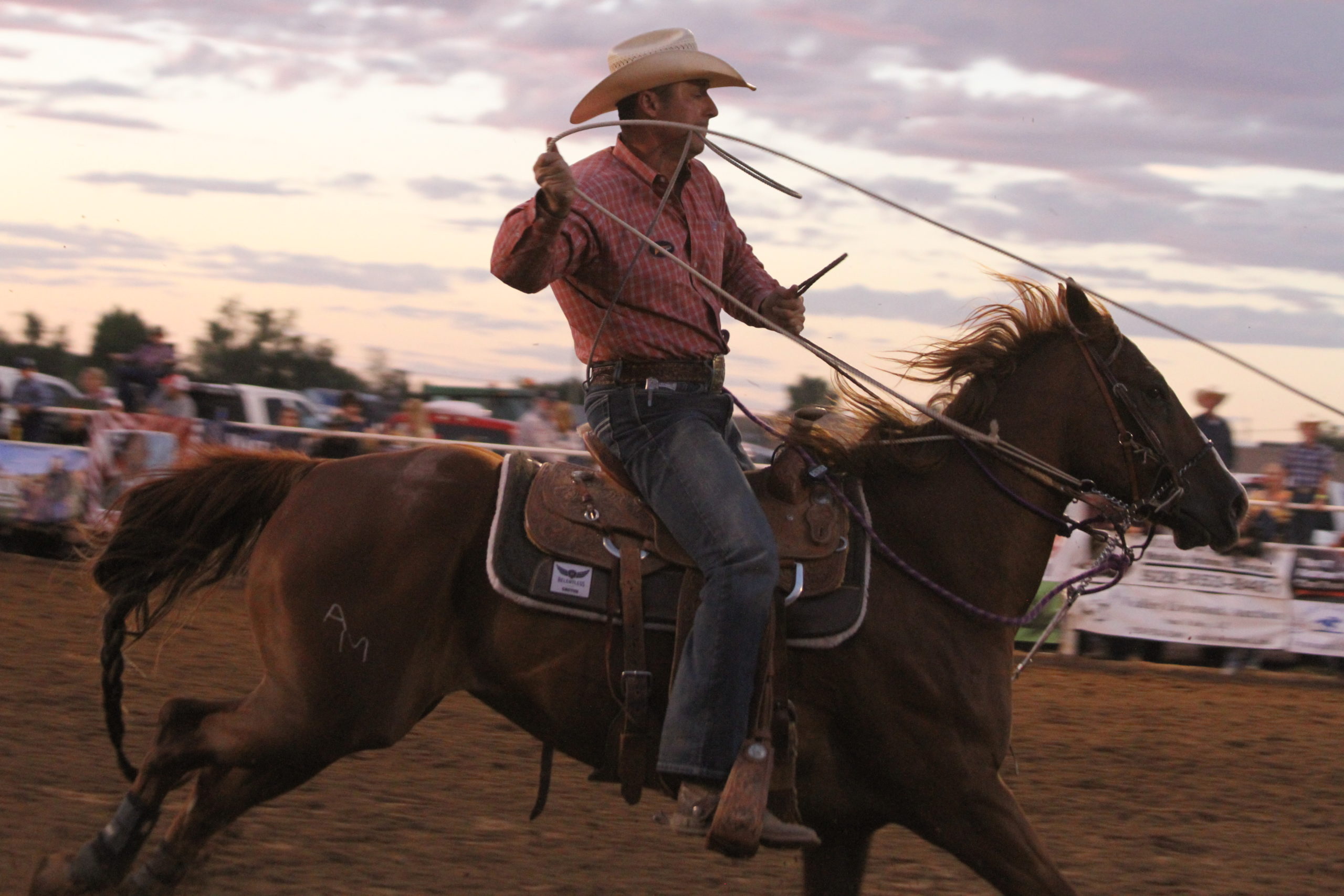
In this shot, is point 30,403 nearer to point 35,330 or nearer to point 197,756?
point 197,756

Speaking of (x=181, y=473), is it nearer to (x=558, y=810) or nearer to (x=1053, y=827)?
(x=558, y=810)

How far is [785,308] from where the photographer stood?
445 centimetres

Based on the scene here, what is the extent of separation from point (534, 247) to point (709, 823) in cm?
167

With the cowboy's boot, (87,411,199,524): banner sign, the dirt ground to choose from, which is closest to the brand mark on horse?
the dirt ground

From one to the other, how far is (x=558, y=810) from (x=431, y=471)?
2.31 meters

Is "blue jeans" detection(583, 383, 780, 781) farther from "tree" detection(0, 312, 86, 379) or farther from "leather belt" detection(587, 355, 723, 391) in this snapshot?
"tree" detection(0, 312, 86, 379)

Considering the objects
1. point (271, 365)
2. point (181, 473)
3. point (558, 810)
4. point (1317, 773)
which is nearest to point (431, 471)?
point (181, 473)

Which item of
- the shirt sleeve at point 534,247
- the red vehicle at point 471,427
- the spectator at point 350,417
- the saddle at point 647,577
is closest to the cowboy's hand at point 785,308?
the saddle at point 647,577

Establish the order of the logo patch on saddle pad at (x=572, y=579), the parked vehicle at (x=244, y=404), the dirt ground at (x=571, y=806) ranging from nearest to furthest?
the logo patch on saddle pad at (x=572, y=579) → the dirt ground at (x=571, y=806) → the parked vehicle at (x=244, y=404)

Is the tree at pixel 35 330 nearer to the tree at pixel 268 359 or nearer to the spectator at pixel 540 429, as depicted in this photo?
the tree at pixel 268 359

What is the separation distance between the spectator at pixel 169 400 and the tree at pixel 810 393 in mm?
9429

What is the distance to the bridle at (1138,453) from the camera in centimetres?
415

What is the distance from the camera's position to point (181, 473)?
4.52 metres

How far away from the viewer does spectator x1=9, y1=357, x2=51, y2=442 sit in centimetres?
1271
